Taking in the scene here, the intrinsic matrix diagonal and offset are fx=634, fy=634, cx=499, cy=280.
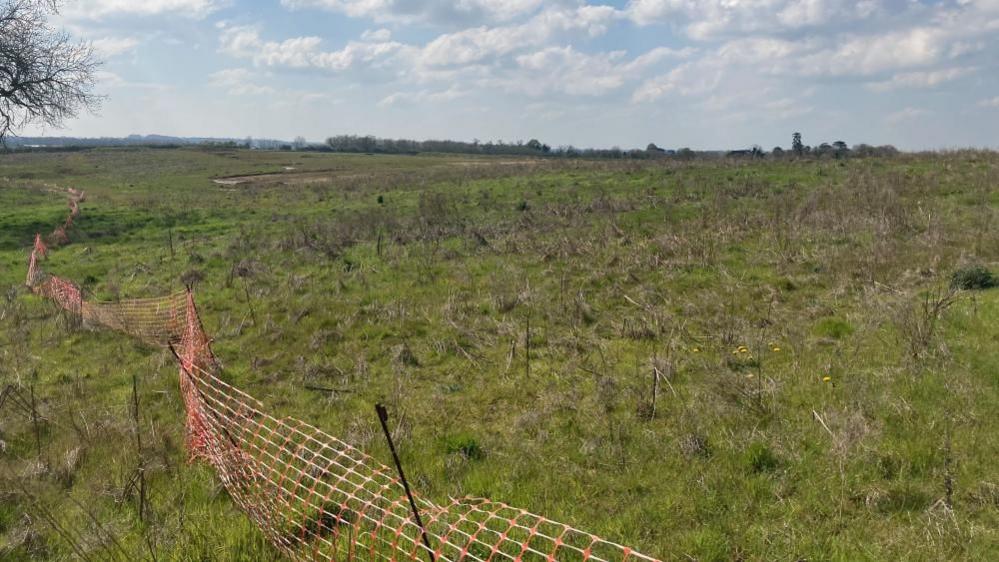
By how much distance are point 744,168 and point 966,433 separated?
23505mm

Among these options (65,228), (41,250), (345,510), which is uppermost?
(345,510)

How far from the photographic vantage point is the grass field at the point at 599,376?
14.0 feet

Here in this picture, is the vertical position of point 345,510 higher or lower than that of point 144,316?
higher

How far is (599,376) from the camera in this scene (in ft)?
22.2

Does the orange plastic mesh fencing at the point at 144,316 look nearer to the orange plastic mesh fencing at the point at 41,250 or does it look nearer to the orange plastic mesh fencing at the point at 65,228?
the orange plastic mesh fencing at the point at 41,250

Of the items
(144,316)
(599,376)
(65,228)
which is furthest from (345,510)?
(65,228)

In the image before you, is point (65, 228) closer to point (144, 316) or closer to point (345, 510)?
point (144, 316)

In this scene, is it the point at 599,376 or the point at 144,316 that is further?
the point at 144,316

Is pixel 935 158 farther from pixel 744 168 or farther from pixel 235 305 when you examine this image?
pixel 235 305

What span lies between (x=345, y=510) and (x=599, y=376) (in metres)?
3.21

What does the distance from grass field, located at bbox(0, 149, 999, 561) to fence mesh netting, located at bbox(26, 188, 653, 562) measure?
0.61 ft

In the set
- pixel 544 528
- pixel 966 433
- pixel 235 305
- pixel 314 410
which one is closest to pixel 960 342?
pixel 966 433

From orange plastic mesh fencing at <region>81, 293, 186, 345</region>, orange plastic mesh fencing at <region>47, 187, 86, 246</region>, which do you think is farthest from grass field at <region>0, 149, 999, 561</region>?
orange plastic mesh fencing at <region>47, 187, 86, 246</region>

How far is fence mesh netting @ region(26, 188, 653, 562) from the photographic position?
12.3 ft
